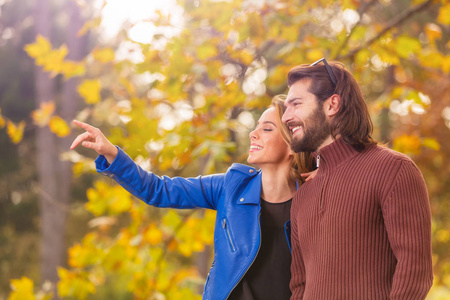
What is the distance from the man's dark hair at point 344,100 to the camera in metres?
1.87

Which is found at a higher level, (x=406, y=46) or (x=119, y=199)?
(x=406, y=46)

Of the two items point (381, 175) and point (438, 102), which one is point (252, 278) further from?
point (438, 102)

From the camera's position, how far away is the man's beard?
194 centimetres

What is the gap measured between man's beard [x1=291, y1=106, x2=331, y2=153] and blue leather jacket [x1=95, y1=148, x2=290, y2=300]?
0.41 meters

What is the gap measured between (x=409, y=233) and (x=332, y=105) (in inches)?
24.1

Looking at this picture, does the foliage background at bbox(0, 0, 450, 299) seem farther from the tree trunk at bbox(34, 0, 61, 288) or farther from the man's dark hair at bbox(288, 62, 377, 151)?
the tree trunk at bbox(34, 0, 61, 288)

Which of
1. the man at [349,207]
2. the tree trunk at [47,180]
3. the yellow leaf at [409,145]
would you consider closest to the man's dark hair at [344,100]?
the man at [349,207]

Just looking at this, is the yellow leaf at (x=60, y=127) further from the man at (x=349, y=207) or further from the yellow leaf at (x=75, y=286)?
the man at (x=349, y=207)

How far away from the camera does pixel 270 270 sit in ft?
7.14

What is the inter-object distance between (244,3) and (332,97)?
1.10 metres

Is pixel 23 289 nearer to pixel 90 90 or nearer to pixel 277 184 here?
pixel 90 90

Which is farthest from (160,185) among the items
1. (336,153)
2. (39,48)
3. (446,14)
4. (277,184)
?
(446,14)

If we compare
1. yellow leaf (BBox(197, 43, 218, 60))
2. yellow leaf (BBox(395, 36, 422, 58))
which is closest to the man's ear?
yellow leaf (BBox(395, 36, 422, 58))

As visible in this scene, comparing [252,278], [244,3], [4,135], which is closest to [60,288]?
[252,278]
